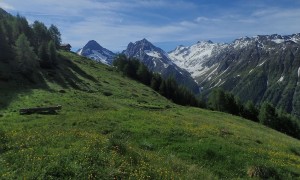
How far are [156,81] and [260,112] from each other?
43.6 metres

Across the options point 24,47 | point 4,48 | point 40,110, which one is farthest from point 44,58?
point 40,110

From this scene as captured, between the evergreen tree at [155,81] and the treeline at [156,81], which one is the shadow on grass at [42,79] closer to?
the evergreen tree at [155,81]

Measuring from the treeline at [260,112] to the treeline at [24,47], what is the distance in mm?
63886

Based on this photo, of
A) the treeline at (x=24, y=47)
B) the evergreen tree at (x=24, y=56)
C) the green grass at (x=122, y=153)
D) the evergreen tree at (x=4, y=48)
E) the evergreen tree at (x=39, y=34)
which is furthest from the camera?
the evergreen tree at (x=39, y=34)

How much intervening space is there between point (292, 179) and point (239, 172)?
10.6ft

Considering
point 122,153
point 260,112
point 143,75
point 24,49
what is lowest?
point 260,112

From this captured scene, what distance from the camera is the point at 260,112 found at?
127 metres

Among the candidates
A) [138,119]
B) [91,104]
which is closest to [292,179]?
[138,119]

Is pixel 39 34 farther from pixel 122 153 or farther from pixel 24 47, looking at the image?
pixel 122 153

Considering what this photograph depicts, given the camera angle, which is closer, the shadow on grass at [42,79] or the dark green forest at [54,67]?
the shadow on grass at [42,79]

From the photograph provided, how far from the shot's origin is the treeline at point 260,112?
12338 centimetres

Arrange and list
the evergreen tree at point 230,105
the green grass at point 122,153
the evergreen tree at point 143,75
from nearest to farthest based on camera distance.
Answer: the green grass at point 122,153
the evergreen tree at point 230,105
the evergreen tree at point 143,75

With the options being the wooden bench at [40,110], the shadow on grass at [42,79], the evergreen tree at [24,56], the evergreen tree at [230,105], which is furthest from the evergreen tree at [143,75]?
the wooden bench at [40,110]

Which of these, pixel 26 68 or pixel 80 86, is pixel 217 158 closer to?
pixel 80 86
